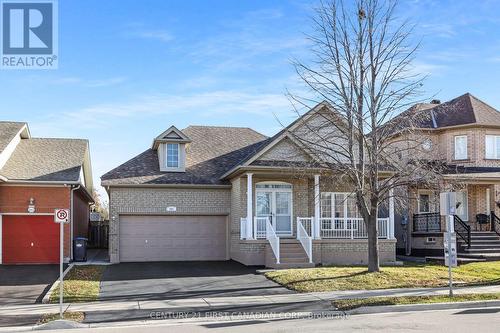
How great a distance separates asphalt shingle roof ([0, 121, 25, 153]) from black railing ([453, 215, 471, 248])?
20874 mm

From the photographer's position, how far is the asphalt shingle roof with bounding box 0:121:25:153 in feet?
86.5

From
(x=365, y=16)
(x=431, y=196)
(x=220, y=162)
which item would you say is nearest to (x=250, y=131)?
(x=220, y=162)

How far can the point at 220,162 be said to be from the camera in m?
28.3

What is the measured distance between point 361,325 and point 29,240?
1779 cm

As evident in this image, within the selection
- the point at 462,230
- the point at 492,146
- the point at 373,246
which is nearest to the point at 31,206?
the point at 373,246

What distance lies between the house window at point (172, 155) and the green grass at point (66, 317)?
13.8 meters

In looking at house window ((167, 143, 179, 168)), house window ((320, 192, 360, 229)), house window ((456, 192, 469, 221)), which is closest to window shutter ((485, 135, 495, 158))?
house window ((456, 192, 469, 221))

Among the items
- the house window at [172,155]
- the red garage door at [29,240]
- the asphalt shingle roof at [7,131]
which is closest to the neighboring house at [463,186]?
the house window at [172,155]

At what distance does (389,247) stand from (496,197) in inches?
319

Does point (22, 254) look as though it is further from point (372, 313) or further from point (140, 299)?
point (372, 313)

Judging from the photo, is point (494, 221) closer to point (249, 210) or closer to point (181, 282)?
point (249, 210)

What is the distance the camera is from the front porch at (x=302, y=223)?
77.4 feet

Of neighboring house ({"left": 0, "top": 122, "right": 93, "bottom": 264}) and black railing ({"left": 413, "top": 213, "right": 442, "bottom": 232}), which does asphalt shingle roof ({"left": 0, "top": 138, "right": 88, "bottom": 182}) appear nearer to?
neighboring house ({"left": 0, "top": 122, "right": 93, "bottom": 264})

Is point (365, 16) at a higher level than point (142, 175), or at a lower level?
higher
